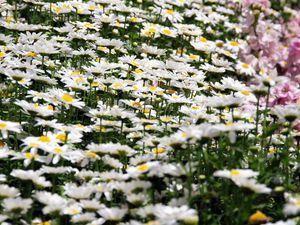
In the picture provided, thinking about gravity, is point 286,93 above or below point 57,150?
below

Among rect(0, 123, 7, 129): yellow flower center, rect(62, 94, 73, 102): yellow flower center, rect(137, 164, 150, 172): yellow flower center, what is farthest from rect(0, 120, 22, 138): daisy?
rect(137, 164, 150, 172): yellow flower center

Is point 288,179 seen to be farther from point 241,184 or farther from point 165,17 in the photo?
point 165,17

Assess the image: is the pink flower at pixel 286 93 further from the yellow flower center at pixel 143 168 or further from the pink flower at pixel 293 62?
the yellow flower center at pixel 143 168

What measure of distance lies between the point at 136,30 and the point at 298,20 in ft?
7.11

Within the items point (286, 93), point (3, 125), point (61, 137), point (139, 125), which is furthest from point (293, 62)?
point (3, 125)

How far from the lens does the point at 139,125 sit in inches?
136

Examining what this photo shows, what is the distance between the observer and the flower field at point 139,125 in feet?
8.45

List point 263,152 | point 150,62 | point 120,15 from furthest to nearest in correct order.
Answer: point 120,15, point 150,62, point 263,152

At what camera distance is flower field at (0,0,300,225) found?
2.57m

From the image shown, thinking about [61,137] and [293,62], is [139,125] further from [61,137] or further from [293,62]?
[293,62]

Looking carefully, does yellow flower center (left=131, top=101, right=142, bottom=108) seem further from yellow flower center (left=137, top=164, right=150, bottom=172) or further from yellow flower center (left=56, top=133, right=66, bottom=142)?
yellow flower center (left=137, top=164, right=150, bottom=172)

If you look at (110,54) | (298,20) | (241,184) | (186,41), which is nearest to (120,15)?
(186,41)

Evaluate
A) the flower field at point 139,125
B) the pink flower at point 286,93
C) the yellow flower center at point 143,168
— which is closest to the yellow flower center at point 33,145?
the flower field at point 139,125

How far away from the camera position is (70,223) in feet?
9.30
